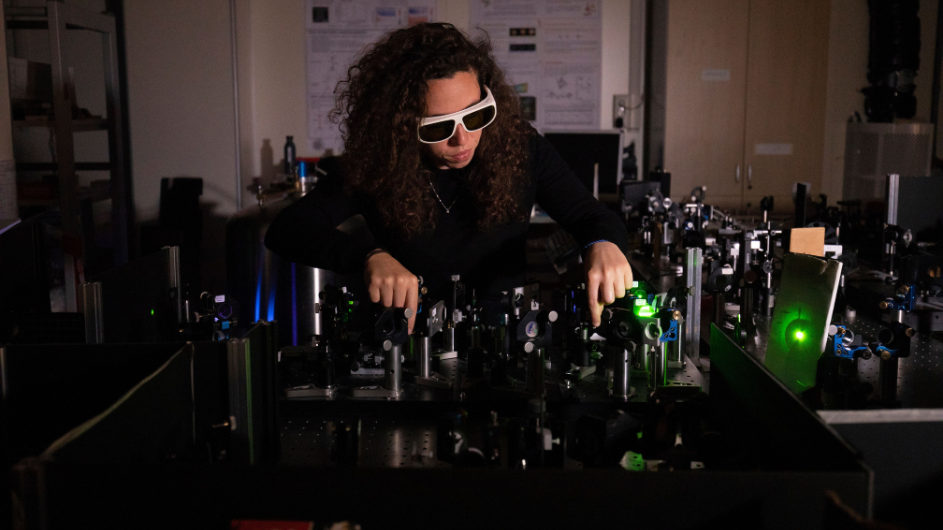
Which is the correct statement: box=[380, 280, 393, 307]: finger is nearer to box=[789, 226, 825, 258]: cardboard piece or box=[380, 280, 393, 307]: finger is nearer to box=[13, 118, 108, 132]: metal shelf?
box=[789, 226, 825, 258]: cardboard piece

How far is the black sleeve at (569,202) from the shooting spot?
1.83 metres

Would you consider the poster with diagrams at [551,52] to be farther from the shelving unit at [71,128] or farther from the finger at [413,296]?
the finger at [413,296]

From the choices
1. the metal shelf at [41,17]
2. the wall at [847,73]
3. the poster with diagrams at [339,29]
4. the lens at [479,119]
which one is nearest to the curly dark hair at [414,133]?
the lens at [479,119]

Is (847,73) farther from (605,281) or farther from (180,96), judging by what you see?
(605,281)

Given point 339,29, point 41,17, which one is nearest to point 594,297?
point 41,17

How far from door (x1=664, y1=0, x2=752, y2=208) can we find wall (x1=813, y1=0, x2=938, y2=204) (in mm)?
793

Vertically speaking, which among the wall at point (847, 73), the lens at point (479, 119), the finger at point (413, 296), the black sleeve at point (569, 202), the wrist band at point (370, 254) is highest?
the wall at point (847, 73)

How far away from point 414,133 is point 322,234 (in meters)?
0.32

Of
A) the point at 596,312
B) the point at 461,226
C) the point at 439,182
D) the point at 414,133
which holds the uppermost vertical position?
the point at 414,133

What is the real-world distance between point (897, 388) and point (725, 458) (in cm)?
98

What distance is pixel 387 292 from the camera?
145 cm

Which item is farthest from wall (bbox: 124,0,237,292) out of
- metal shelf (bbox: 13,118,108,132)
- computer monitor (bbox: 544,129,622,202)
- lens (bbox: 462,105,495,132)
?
lens (bbox: 462,105,495,132)

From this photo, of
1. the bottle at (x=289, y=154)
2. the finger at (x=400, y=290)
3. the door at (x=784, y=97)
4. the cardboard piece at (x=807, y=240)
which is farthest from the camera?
the bottle at (x=289, y=154)

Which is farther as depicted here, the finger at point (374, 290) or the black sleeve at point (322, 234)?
the black sleeve at point (322, 234)
